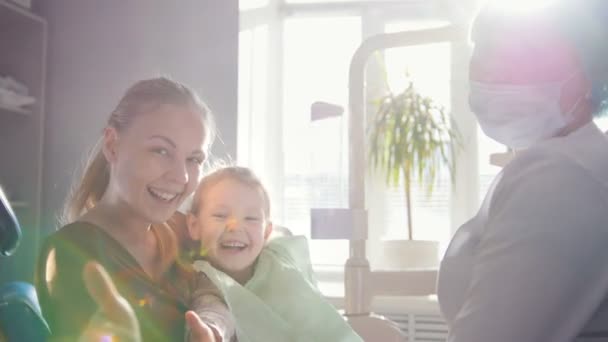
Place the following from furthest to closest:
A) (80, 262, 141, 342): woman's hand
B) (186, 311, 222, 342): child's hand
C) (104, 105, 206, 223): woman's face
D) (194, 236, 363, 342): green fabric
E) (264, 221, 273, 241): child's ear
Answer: (264, 221, 273, 241): child's ear < (194, 236, 363, 342): green fabric < (104, 105, 206, 223): woman's face < (186, 311, 222, 342): child's hand < (80, 262, 141, 342): woman's hand

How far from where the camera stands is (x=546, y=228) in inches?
27.2

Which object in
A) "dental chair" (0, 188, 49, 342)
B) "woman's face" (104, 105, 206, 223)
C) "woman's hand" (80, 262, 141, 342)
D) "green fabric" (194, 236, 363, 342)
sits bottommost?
"green fabric" (194, 236, 363, 342)

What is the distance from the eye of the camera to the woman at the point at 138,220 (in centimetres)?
85

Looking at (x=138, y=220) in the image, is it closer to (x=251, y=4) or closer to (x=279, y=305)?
(x=279, y=305)

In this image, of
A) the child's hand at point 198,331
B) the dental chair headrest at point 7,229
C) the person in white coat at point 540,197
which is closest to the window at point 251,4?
the person in white coat at point 540,197

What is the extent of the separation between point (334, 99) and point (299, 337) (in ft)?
6.70

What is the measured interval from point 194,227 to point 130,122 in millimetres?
309

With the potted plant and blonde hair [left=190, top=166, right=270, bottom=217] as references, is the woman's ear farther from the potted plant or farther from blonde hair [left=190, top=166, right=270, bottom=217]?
the potted plant

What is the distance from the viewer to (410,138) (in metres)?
2.81

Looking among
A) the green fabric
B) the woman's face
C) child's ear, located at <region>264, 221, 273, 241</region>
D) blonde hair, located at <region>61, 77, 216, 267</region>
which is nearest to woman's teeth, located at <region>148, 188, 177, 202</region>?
the woman's face

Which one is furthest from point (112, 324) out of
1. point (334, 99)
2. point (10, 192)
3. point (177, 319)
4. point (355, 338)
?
point (334, 99)

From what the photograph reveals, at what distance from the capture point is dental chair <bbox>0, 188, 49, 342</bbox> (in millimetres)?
609

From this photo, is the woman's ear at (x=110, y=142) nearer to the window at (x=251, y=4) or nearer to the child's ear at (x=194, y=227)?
the child's ear at (x=194, y=227)

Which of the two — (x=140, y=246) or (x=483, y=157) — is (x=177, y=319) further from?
(x=483, y=157)
